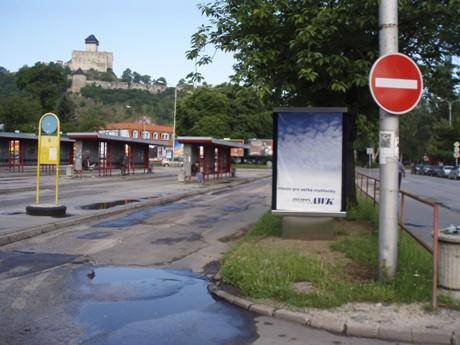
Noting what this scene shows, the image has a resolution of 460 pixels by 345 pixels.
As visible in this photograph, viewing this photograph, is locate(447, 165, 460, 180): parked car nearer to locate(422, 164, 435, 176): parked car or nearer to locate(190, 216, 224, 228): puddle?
locate(422, 164, 435, 176): parked car

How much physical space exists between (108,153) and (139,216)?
82.3 ft

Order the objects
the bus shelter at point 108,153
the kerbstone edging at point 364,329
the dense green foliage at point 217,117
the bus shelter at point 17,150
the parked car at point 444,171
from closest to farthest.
→ the kerbstone edging at point 364,329, the bus shelter at point 108,153, the bus shelter at point 17,150, the parked car at point 444,171, the dense green foliage at point 217,117

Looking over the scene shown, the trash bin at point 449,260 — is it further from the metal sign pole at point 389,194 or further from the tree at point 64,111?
the tree at point 64,111

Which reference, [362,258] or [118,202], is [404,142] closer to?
[118,202]

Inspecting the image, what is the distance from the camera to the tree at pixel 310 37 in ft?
33.5

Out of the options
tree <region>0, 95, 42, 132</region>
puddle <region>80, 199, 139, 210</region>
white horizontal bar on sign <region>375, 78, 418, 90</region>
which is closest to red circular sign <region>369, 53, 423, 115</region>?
white horizontal bar on sign <region>375, 78, 418, 90</region>

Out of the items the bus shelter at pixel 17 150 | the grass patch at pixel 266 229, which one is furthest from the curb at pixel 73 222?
the bus shelter at pixel 17 150

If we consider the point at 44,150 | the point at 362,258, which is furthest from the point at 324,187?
the point at 44,150

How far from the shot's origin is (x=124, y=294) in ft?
23.8

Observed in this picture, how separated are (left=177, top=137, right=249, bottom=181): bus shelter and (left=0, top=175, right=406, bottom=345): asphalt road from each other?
70.7 feet

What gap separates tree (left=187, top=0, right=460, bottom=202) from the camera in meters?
10.2

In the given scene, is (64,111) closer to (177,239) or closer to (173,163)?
(173,163)

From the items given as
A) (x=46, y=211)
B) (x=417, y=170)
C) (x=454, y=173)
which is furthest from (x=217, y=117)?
(x=46, y=211)

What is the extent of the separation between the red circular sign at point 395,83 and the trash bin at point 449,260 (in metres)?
1.65
